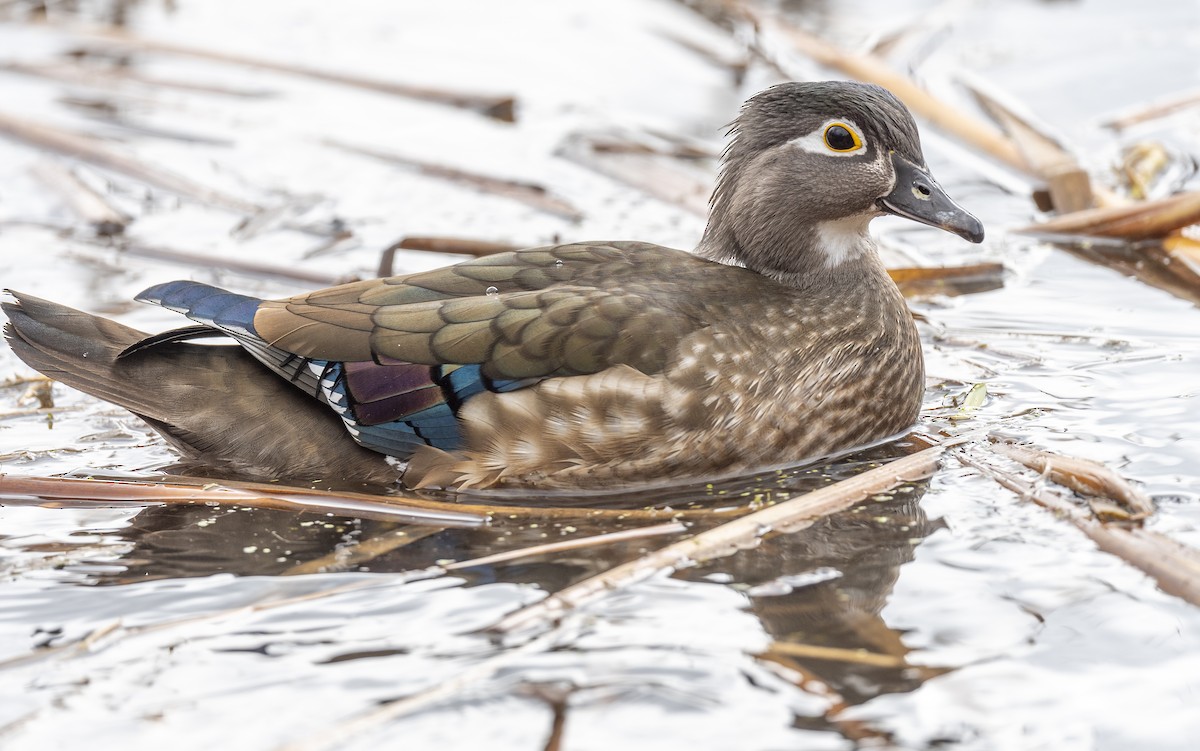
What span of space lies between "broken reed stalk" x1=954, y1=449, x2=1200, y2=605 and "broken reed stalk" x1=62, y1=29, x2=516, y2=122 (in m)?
5.38

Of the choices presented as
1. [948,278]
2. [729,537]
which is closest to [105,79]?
[948,278]

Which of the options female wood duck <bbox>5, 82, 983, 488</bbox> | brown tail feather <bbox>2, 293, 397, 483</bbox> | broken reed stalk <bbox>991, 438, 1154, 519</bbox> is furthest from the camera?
brown tail feather <bbox>2, 293, 397, 483</bbox>

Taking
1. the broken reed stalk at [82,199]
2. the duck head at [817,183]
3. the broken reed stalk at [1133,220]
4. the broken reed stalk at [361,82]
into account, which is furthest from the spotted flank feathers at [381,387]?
the broken reed stalk at [361,82]

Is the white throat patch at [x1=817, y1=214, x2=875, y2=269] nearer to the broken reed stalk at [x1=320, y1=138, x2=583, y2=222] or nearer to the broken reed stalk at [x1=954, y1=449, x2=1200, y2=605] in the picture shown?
the broken reed stalk at [x1=954, y1=449, x2=1200, y2=605]

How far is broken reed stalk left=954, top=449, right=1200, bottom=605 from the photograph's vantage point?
3838mm

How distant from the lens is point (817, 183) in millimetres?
5402

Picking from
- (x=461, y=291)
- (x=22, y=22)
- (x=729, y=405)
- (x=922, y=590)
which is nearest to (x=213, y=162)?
(x=22, y=22)

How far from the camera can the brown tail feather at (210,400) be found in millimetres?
4957

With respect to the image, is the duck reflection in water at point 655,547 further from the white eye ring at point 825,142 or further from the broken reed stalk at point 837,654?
the white eye ring at point 825,142

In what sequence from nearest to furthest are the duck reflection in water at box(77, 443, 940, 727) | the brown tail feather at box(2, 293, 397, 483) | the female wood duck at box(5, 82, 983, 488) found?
the duck reflection in water at box(77, 443, 940, 727) → the female wood duck at box(5, 82, 983, 488) → the brown tail feather at box(2, 293, 397, 483)

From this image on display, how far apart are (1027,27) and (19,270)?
7.24 m

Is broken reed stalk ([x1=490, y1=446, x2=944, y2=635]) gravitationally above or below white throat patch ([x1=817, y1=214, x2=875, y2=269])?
below

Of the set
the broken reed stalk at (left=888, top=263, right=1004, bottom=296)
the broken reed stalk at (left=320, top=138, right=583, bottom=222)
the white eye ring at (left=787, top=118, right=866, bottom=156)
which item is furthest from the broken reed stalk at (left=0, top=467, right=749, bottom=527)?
the broken reed stalk at (left=320, top=138, right=583, bottom=222)

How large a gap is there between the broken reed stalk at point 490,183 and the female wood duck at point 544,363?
2.40 m
